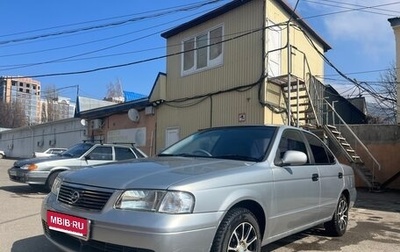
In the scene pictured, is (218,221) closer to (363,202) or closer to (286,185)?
(286,185)

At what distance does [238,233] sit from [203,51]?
12.3 meters

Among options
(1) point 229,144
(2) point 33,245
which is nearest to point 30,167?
(2) point 33,245

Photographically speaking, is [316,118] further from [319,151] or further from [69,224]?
[69,224]

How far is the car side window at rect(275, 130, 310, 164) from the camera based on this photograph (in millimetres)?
4896

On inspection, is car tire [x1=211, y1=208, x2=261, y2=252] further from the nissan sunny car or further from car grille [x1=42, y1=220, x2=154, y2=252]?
car grille [x1=42, y1=220, x2=154, y2=252]

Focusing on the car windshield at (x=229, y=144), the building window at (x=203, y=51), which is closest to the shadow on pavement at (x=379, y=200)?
the car windshield at (x=229, y=144)

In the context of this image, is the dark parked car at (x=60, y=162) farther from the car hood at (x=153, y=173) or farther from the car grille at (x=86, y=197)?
the car grille at (x=86, y=197)

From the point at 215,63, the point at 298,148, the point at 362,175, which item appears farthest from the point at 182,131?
the point at 298,148

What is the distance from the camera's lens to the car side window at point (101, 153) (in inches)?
472

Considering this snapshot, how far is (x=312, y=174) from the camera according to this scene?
5.36 metres

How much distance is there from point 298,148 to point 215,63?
9961 mm

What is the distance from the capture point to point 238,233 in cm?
391

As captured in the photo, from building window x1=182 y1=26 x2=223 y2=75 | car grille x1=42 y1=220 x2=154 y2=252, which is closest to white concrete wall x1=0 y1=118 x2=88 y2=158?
building window x1=182 y1=26 x2=223 y2=75

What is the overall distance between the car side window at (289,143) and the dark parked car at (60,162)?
6.29 meters
